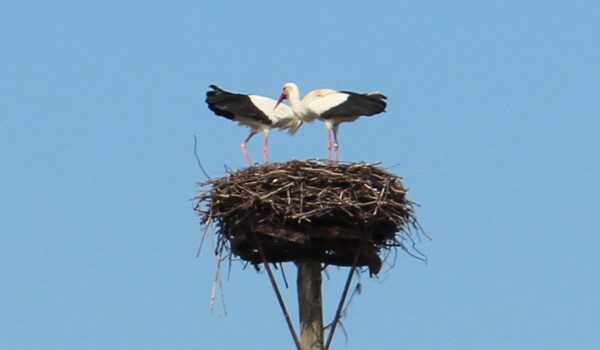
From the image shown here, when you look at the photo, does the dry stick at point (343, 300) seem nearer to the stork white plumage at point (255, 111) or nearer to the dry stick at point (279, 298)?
the dry stick at point (279, 298)

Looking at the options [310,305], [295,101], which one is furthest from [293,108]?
[310,305]

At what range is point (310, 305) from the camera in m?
14.9

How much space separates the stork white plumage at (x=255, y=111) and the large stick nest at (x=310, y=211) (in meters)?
3.44

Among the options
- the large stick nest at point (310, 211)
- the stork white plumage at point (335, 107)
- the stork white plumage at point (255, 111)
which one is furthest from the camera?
the stork white plumage at point (255, 111)

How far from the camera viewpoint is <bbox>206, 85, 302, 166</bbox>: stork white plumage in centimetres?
1847

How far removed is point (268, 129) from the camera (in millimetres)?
18656

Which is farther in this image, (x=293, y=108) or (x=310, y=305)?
(x=293, y=108)

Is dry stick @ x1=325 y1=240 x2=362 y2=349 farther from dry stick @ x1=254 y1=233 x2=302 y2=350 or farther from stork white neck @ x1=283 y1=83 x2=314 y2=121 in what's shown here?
stork white neck @ x1=283 y1=83 x2=314 y2=121

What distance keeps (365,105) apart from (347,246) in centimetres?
327

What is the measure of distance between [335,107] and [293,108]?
2.85 feet

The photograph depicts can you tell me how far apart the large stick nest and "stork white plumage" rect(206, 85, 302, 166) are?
3.44 m

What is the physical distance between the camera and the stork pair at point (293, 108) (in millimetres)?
17719

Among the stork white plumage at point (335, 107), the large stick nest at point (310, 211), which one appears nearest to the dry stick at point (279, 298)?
the large stick nest at point (310, 211)

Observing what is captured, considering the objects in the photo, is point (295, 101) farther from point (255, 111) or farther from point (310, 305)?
point (310, 305)
